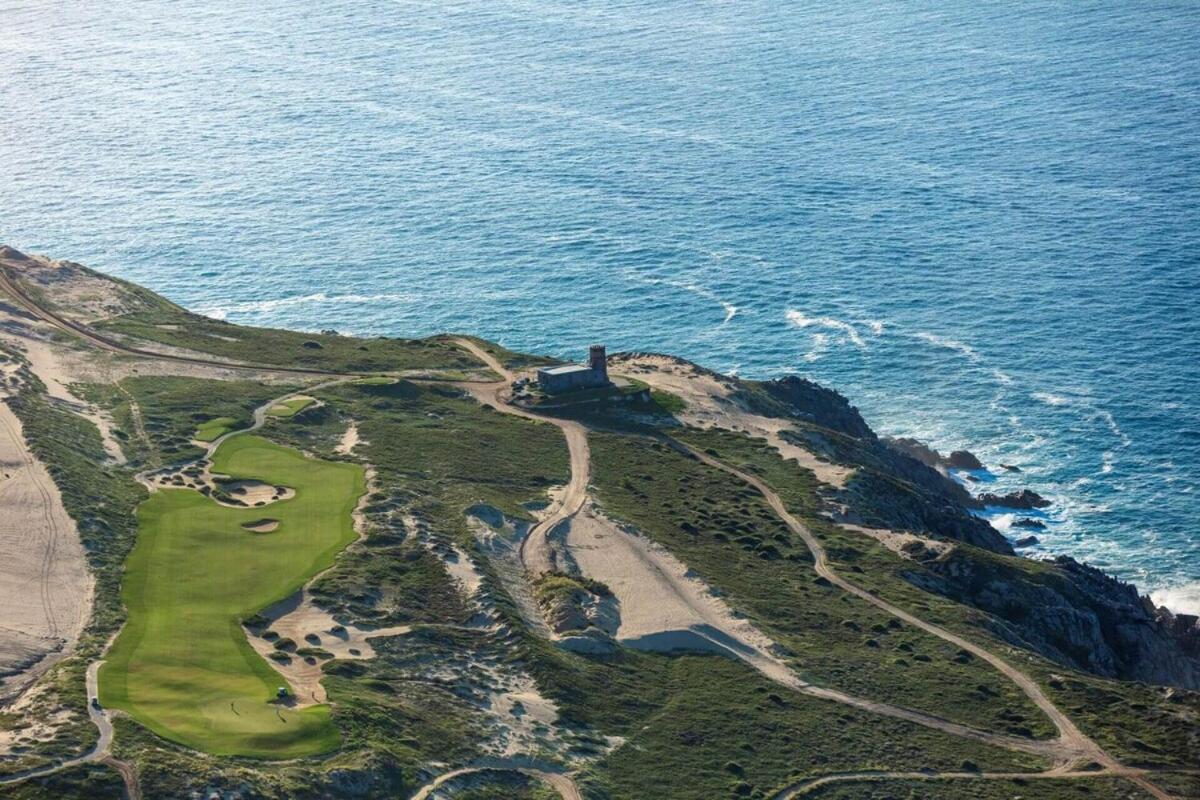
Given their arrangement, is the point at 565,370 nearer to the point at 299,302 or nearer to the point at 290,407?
the point at 290,407

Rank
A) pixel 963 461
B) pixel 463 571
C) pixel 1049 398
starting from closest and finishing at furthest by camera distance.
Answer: pixel 463 571
pixel 963 461
pixel 1049 398

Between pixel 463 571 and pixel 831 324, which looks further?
pixel 831 324

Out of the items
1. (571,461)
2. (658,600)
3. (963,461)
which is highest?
(571,461)

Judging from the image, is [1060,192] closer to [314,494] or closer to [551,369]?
[551,369]

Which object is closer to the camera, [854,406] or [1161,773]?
[1161,773]

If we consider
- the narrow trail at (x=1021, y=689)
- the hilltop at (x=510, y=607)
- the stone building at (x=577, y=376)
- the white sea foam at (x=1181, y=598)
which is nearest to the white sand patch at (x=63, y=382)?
the hilltop at (x=510, y=607)

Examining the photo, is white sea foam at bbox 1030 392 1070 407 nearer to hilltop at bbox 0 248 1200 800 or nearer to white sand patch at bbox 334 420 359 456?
hilltop at bbox 0 248 1200 800

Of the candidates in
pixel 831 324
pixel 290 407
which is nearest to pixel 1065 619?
pixel 290 407

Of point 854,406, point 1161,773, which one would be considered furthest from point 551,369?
point 1161,773
